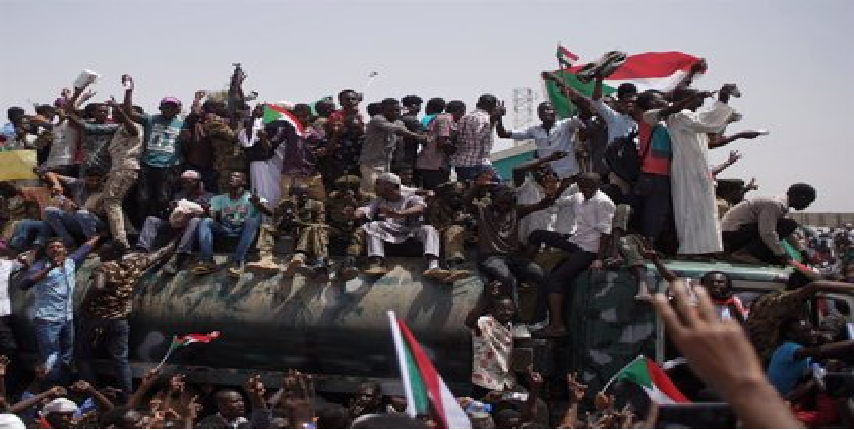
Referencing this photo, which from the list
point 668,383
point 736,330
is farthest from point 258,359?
point 736,330

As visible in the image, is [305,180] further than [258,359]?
Yes

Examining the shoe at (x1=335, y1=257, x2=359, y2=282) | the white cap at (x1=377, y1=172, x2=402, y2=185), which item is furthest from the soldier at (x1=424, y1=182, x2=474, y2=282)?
the shoe at (x1=335, y1=257, x2=359, y2=282)

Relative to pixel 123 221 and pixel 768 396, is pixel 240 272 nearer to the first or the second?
pixel 123 221

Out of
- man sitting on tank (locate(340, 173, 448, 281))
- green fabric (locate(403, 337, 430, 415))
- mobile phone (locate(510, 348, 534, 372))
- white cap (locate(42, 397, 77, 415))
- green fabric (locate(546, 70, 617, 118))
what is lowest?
white cap (locate(42, 397, 77, 415))

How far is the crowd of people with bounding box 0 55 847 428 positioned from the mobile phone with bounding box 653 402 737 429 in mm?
3919

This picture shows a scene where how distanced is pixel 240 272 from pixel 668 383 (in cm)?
439

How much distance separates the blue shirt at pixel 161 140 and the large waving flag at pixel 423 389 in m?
6.58

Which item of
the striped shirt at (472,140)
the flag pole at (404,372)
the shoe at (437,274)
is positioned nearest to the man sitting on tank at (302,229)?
the shoe at (437,274)

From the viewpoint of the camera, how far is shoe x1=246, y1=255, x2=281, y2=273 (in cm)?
1019

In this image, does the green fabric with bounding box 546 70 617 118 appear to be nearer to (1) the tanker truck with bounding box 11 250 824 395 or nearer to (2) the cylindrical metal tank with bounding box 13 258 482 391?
(1) the tanker truck with bounding box 11 250 824 395

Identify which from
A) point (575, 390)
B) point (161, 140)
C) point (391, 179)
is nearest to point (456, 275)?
point (391, 179)

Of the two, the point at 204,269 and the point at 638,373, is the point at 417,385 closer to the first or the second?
the point at 638,373

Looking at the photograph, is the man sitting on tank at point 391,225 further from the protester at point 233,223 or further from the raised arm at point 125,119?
the raised arm at point 125,119

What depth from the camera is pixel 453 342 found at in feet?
30.9
